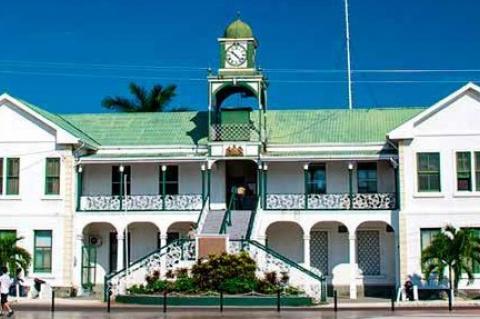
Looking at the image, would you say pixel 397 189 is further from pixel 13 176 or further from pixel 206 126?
pixel 13 176

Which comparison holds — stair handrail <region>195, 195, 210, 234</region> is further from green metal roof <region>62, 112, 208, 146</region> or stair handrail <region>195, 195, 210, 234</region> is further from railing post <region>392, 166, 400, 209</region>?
railing post <region>392, 166, 400, 209</region>

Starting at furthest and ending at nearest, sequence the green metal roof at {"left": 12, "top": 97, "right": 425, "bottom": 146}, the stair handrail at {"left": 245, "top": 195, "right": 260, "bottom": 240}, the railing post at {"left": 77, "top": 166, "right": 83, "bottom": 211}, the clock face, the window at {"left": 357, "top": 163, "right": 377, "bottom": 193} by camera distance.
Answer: the green metal roof at {"left": 12, "top": 97, "right": 425, "bottom": 146} → the clock face → the window at {"left": 357, "top": 163, "right": 377, "bottom": 193} → the railing post at {"left": 77, "top": 166, "right": 83, "bottom": 211} → the stair handrail at {"left": 245, "top": 195, "right": 260, "bottom": 240}

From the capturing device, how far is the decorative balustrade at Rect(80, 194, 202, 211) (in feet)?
132

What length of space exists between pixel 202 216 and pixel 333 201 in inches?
231

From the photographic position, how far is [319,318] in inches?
1036

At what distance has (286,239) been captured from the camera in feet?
135

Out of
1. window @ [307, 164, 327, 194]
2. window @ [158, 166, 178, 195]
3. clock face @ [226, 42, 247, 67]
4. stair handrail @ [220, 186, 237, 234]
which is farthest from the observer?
window @ [158, 166, 178, 195]

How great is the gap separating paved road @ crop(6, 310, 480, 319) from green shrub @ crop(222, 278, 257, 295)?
12.4 feet

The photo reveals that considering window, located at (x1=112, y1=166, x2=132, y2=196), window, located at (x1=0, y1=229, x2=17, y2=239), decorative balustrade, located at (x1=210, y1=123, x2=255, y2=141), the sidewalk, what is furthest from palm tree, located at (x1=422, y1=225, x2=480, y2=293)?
window, located at (x1=0, y1=229, x2=17, y2=239)

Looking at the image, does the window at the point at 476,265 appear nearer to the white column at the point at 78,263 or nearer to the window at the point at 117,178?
the window at the point at 117,178

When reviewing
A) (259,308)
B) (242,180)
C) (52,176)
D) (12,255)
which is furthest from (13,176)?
(259,308)

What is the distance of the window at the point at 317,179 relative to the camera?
4125 cm

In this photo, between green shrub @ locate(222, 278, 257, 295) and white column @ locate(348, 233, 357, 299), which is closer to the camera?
green shrub @ locate(222, 278, 257, 295)

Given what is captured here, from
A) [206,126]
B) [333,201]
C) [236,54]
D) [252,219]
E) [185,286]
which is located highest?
[236,54]
